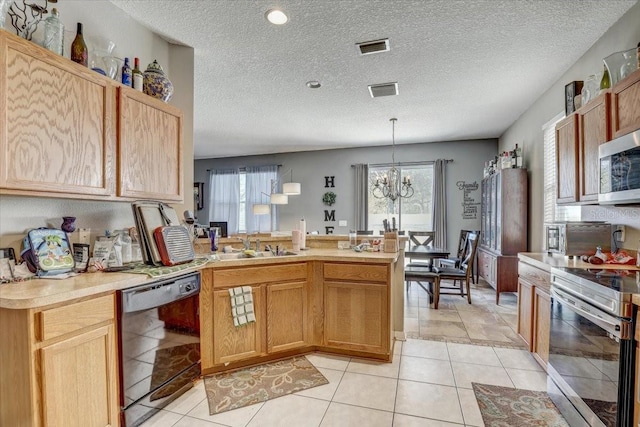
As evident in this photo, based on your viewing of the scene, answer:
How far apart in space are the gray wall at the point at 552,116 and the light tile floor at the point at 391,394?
133cm

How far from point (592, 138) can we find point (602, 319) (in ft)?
4.78

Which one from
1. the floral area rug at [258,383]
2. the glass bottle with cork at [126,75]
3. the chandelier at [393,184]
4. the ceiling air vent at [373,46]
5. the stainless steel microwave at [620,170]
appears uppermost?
the ceiling air vent at [373,46]

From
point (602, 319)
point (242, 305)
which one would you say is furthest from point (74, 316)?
point (602, 319)

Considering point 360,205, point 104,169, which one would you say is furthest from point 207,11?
point 360,205

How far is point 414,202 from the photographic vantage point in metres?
6.41

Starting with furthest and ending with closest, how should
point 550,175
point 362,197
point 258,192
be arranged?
1. point 258,192
2. point 362,197
3. point 550,175

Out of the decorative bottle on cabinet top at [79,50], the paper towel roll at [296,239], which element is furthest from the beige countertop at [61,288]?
the decorative bottle on cabinet top at [79,50]

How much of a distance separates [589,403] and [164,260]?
8.59ft

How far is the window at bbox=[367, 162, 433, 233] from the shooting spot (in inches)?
249

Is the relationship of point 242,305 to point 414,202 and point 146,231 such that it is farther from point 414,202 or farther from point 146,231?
point 414,202

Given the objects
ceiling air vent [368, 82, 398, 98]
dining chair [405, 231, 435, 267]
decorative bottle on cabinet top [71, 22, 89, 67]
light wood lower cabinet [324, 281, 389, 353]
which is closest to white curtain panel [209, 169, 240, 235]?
dining chair [405, 231, 435, 267]

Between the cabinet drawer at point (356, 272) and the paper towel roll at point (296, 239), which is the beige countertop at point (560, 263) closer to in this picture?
the cabinet drawer at point (356, 272)

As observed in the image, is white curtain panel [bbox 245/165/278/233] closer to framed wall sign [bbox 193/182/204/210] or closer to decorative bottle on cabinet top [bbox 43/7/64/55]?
framed wall sign [bbox 193/182/204/210]

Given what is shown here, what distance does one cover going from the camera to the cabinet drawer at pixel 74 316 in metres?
1.33
